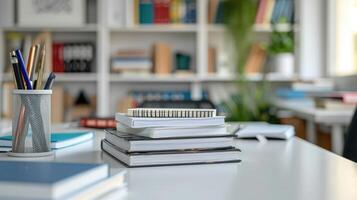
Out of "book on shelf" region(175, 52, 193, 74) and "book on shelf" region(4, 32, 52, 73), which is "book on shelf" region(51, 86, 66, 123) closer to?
"book on shelf" region(4, 32, 52, 73)

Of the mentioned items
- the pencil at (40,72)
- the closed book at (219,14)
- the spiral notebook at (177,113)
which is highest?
the closed book at (219,14)

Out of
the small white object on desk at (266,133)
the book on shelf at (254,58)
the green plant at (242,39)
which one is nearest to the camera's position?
the small white object on desk at (266,133)

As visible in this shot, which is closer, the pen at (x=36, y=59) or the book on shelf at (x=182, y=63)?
the pen at (x=36, y=59)

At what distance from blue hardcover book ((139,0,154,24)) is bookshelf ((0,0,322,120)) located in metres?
0.05

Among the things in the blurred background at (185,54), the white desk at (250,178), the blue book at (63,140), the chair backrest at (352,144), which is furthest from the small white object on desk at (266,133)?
the blurred background at (185,54)

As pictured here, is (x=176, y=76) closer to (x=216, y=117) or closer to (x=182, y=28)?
(x=182, y=28)

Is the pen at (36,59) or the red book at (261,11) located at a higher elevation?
the red book at (261,11)

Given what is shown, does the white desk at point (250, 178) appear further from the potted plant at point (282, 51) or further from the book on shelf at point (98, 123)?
the potted plant at point (282, 51)

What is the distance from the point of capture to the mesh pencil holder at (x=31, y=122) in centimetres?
95

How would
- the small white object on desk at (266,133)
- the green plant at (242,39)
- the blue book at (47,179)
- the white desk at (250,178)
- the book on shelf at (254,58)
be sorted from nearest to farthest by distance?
the blue book at (47,179)
the white desk at (250,178)
the small white object on desk at (266,133)
the green plant at (242,39)
the book on shelf at (254,58)

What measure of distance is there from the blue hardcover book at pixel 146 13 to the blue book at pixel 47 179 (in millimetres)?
3561

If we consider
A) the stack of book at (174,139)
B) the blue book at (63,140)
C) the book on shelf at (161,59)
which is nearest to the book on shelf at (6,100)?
the book on shelf at (161,59)

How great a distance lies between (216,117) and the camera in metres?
0.92

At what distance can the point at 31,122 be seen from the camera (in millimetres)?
955
